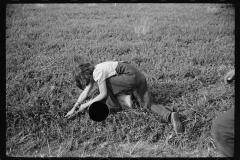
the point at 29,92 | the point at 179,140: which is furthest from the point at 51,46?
the point at 179,140

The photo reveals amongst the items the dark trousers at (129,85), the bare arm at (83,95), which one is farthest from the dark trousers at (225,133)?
the bare arm at (83,95)

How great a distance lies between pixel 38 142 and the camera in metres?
2.11

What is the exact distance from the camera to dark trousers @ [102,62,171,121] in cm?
237

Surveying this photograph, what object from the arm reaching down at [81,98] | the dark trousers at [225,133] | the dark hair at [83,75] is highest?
the dark hair at [83,75]

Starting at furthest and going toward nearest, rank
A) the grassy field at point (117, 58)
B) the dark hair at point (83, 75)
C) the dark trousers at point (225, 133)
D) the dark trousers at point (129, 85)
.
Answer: the dark trousers at point (129, 85)
the dark hair at point (83, 75)
the grassy field at point (117, 58)
the dark trousers at point (225, 133)

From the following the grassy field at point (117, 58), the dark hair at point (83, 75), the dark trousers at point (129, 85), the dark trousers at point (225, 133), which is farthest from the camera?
the dark trousers at point (129, 85)

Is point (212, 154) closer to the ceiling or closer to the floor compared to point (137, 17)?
closer to the floor

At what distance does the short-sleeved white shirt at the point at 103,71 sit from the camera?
2252mm

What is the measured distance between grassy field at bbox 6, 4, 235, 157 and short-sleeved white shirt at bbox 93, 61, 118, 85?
0.08 metres

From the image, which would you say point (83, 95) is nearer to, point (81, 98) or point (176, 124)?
point (81, 98)

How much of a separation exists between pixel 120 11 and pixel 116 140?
47.3 inches

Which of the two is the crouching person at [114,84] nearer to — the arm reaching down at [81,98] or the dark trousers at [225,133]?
the arm reaching down at [81,98]
